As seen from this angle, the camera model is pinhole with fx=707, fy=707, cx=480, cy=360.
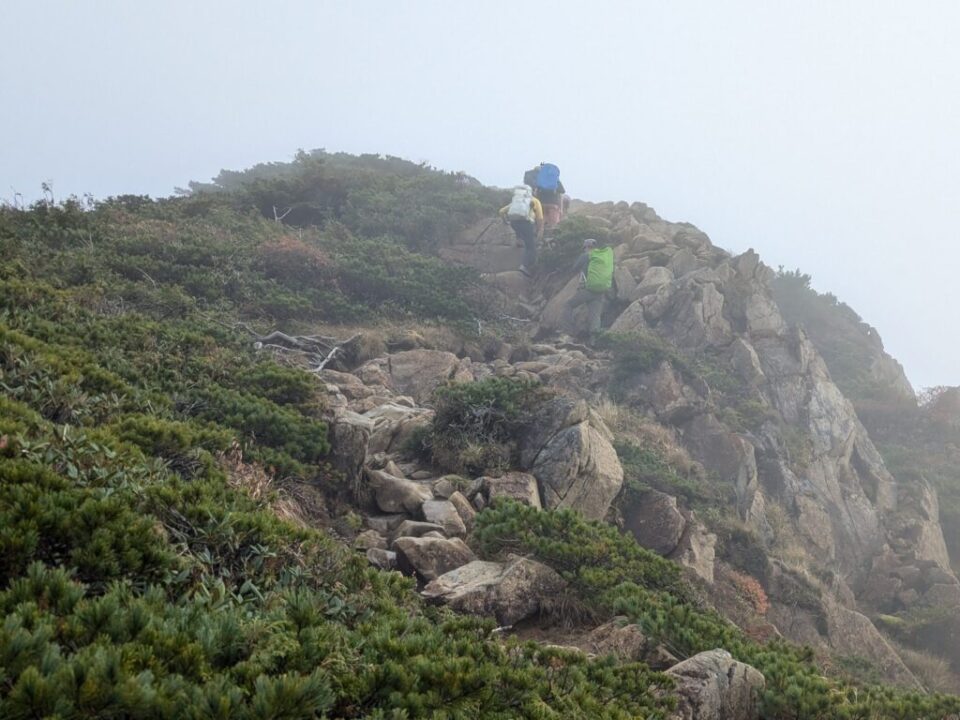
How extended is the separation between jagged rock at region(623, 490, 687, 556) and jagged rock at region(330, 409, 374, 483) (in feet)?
15.2

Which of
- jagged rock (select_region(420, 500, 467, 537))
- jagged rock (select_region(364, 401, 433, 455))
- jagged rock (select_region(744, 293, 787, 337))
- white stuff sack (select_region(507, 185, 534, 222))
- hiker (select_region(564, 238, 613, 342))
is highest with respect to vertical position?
white stuff sack (select_region(507, 185, 534, 222))

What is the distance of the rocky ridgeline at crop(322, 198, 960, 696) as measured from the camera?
890 cm

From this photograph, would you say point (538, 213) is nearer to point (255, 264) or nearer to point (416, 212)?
point (416, 212)

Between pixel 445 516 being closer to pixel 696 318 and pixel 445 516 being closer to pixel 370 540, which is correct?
pixel 370 540

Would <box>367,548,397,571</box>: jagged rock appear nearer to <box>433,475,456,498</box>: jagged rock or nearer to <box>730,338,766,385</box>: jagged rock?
<box>433,475,456,498</box>: jagged rock

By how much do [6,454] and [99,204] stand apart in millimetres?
15908

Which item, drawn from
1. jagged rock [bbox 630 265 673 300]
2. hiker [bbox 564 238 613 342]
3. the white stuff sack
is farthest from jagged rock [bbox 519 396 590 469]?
the white stuff sack

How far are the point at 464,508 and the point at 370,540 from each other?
161cm

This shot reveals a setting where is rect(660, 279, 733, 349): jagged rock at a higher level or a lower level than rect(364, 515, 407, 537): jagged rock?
higher

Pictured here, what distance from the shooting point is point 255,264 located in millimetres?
17875

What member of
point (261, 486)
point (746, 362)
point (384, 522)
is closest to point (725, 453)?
point (746, 362)

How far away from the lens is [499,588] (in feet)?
22.6

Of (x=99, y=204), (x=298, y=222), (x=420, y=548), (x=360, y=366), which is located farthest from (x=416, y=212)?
(x=420, y=548)

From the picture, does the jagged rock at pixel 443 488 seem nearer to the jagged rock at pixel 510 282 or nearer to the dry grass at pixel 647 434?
the dry grass at pixel 647 434
